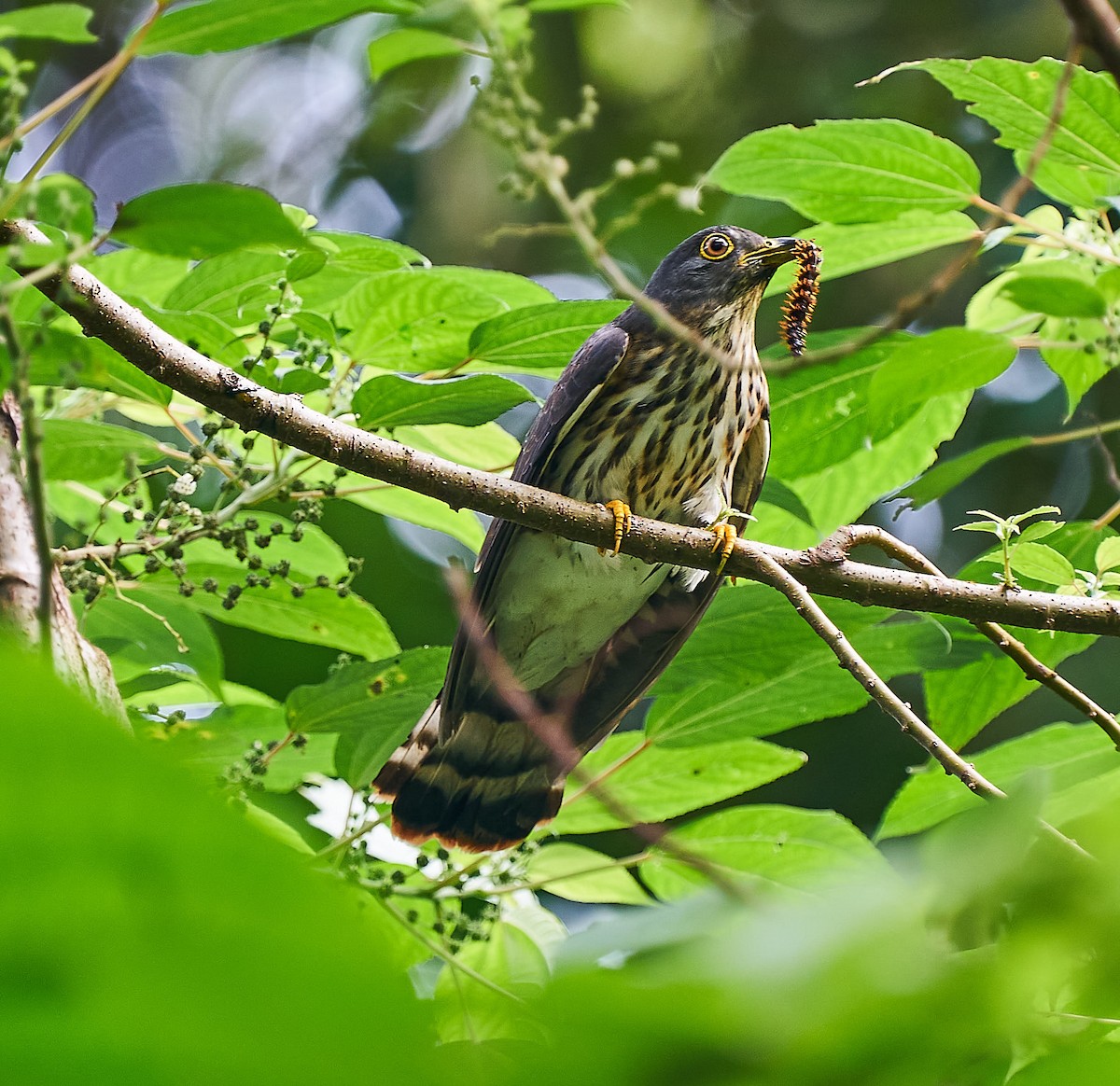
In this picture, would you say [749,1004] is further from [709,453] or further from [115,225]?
[709,453]

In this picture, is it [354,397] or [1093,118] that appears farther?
[354,397]

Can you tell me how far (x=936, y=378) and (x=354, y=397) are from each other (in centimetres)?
99

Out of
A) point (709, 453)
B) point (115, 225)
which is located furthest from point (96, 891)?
point (709, 453)

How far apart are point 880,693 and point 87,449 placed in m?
1.38

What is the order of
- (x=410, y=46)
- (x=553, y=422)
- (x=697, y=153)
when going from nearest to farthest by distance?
1. (x=410, y=46)
2. (x=553, y=422)
3. (x=697, y=153)

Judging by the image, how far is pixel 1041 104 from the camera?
1962 millimetres

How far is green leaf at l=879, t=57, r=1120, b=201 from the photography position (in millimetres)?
1965

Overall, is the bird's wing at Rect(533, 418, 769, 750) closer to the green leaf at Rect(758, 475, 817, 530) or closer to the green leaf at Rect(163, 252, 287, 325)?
the green leaf at Rect(758, 475, 817, 530)

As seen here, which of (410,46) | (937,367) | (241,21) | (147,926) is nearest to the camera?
(147,926)

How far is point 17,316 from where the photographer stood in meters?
2.12

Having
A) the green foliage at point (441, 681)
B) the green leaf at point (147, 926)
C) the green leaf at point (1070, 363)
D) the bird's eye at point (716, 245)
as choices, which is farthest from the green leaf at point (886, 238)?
the green leaf at point (147, 926)

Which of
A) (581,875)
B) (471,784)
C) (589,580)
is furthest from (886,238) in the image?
(471,784)

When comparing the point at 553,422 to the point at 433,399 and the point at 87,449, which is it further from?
the point at 87,449

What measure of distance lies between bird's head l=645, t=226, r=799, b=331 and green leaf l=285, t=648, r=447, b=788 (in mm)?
2124
